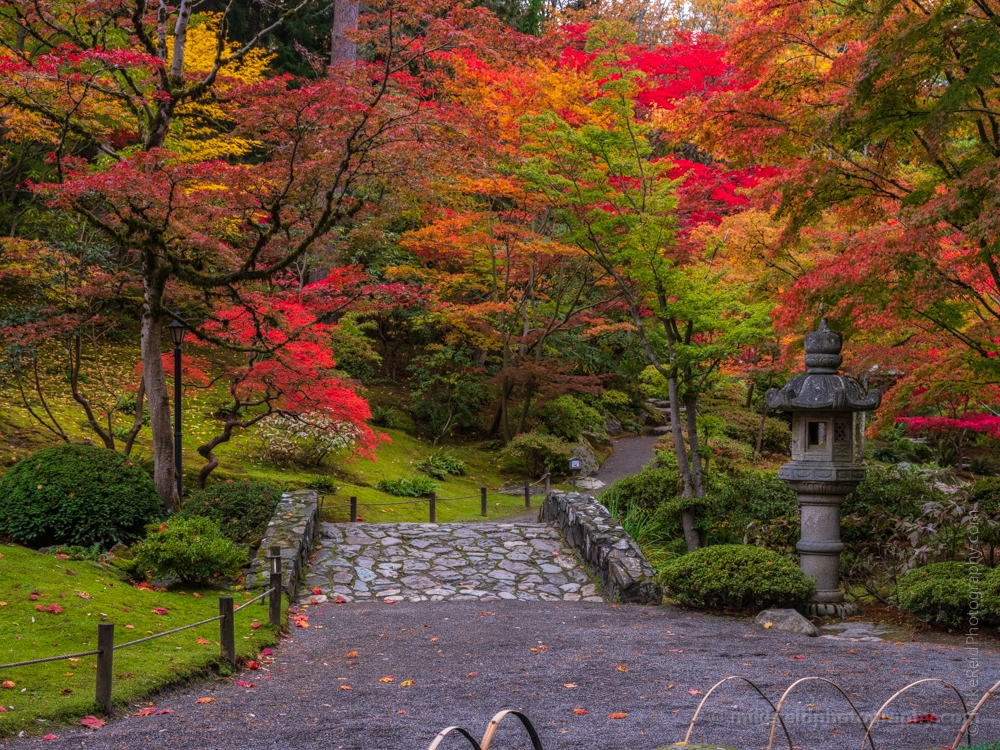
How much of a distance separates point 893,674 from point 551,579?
5571 mm

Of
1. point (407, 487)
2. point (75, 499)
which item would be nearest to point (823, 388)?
point (75, 499)

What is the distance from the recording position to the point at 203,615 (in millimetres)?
8086

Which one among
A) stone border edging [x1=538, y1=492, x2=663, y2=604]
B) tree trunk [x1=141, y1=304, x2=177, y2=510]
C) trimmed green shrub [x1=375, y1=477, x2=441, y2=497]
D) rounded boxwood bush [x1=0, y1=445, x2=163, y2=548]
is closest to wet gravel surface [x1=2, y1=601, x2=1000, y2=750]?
stone border edging [x1=538, y1=492, x2=663, y2=604]

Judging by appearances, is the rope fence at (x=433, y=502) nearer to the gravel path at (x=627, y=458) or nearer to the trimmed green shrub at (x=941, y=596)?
the gravel path at (x=627, y=458)

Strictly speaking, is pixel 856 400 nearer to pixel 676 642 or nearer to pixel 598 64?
pixel 676 642

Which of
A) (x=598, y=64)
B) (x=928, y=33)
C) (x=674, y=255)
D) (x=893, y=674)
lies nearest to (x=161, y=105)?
(x=598, y=64)

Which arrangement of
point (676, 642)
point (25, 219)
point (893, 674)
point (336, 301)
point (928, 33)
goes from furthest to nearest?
point (25, 219), point (336, 301), point (676, 642), point (928, 33), point (893, 674)

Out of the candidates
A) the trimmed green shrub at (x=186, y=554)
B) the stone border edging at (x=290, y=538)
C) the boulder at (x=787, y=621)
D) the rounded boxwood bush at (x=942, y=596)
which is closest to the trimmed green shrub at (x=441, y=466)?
the stone border edging at (x=290, y=538)

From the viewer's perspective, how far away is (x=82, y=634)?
6602 millimetres

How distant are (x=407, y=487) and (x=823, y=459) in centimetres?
994

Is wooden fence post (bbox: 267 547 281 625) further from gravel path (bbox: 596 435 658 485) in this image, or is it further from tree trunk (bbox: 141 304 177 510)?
gravel path (bbox: 596 435 658 485)

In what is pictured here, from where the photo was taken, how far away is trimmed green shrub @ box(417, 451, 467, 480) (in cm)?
1944

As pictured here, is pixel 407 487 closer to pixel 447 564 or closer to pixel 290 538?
pixel 447 564

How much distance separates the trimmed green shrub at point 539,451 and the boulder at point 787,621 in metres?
11.4
